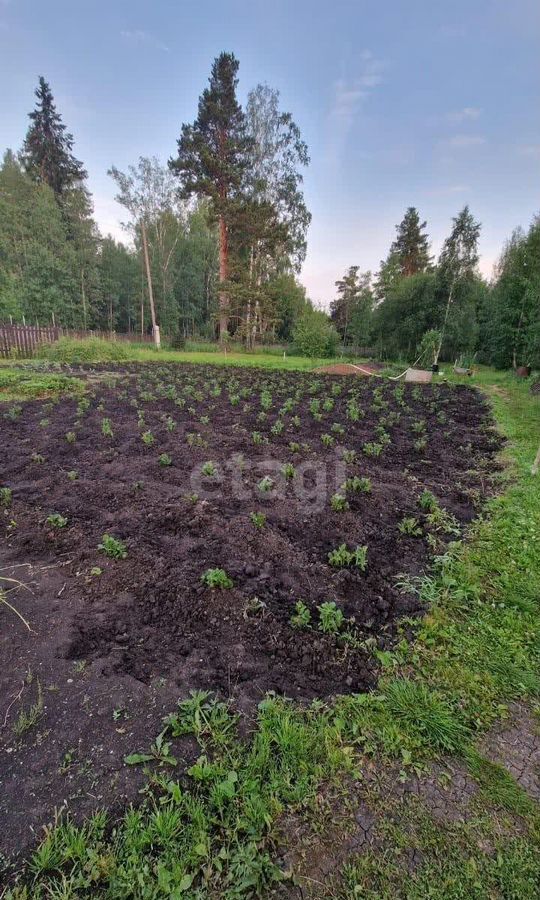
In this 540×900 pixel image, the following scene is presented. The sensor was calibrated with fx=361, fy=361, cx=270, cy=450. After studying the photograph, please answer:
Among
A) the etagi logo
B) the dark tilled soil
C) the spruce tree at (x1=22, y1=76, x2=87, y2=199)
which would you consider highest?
the spruce tree at (x1=22, y1=76, x2=87, y2=199)

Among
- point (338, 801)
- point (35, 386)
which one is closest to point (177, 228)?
point (35, 386)

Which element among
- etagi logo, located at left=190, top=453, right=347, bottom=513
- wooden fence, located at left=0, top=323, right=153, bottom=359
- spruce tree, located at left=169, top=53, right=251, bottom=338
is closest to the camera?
etagi logo, located at left=190, top=453, right=347, bottom=513

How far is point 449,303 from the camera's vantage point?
23062 millimetres

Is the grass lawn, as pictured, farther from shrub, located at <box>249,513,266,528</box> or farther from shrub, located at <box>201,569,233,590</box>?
shrub, located at <box>249,513,266,528</box>

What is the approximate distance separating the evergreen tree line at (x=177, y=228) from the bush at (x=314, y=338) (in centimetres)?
225

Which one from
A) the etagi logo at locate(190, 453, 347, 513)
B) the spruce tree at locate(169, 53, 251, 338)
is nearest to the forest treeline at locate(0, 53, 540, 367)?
the spruce tree at locate(169, 53, 251, 338)

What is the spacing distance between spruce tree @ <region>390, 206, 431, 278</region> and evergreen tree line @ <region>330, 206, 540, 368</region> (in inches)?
3.5

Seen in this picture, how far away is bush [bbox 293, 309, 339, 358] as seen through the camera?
2598 centimetres

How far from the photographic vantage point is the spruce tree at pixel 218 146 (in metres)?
21.1

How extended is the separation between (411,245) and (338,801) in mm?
43869

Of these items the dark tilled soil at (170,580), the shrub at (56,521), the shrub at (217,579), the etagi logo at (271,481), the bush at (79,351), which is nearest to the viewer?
the dark tilled soil at (170,580)

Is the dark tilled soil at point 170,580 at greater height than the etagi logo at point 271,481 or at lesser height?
lesser

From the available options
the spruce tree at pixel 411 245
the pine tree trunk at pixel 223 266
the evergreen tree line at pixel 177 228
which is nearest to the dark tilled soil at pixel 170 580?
the pine tree trunk at pixel 223 266

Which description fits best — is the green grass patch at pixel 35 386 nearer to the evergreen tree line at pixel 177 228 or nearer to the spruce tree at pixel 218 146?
the evergreen tree line at pixel 177 228
